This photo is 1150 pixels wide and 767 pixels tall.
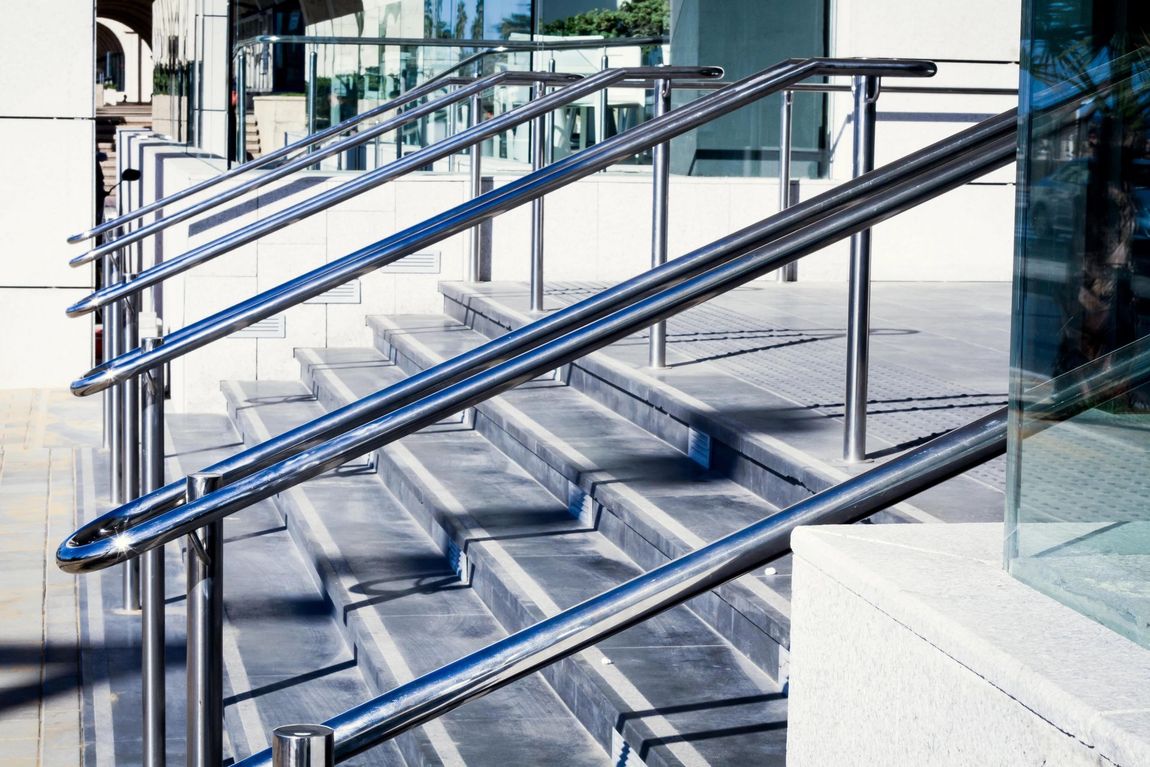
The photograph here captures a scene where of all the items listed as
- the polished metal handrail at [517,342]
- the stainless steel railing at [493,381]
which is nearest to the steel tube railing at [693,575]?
the stainless steel railing at [493,381]

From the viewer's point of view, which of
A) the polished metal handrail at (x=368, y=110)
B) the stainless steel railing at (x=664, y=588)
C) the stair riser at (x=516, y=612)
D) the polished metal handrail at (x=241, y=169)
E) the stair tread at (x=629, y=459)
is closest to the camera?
the stainless steel railing at (x=664, y=588)

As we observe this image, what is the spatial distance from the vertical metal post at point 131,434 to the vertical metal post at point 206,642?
2.18m

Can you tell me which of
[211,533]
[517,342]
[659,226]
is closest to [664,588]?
[517,342]

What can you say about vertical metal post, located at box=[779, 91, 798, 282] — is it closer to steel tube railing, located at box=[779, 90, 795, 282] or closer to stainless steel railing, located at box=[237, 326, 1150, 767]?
steel tube railing, located at box=[779, 90, 795, 282]

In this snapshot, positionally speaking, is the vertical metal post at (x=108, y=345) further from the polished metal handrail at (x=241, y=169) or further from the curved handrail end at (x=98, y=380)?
the curved handrail end at (x=98, y=380)

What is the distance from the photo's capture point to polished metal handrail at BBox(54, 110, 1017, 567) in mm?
2361

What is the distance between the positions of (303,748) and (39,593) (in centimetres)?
393

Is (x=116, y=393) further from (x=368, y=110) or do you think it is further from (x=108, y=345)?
(x=368, y=110)

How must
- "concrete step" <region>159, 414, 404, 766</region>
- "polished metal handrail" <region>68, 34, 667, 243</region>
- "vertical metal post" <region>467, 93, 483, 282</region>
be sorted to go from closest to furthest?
1. "concrete step" <region>159, 414, 404, 766</region>
2. "polished metal handrail" <region>68, 34, 667, 243</region>
3. "vertical metal post" <region>467, 93, 483, 282</region>

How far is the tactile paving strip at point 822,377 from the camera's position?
4270mm

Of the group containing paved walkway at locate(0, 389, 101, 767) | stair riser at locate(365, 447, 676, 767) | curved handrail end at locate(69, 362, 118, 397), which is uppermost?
curved handrail end at locate(69, 362, 118, 397)

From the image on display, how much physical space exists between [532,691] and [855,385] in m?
1.13

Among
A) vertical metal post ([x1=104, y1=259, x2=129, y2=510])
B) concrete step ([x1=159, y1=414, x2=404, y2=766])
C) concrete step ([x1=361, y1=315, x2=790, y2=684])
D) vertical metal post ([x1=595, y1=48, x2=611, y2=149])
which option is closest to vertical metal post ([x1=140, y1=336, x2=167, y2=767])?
concrete step ([x1=159, y1=414, x2=404, y2=766])

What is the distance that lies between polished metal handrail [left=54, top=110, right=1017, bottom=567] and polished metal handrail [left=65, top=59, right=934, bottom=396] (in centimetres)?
118
